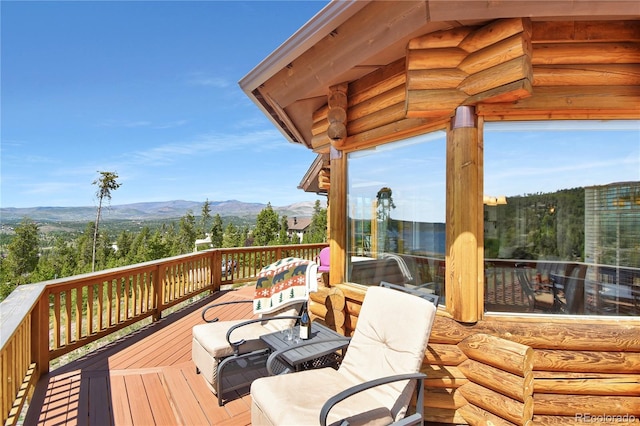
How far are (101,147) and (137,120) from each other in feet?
45.1

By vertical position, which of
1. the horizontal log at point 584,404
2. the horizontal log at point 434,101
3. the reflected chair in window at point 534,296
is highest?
the horizontal log at point 434,101

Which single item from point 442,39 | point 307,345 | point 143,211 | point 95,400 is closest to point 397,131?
point 442,39

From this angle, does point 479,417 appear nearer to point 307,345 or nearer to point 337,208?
point 307,345

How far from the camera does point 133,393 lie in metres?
2.75

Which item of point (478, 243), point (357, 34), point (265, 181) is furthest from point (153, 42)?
point (265, 181)

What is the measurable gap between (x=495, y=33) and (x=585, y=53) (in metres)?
0.71

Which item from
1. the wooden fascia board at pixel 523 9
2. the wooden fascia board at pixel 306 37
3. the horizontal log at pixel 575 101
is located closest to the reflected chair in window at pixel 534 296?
the horizontal log at pixel 575 101

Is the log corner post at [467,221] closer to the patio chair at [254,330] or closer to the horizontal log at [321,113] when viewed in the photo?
the patio chair at [254,330]

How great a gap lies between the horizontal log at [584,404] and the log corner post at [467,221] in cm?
70

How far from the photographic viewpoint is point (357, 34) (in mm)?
2455

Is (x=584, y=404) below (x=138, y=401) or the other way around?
the other way around

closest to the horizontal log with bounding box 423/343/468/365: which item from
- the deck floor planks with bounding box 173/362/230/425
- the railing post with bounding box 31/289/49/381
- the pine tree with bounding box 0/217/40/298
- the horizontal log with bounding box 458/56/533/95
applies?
the deck floor planks with bounding box 173/362/230/425

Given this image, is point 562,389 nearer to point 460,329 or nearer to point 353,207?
point 460,329

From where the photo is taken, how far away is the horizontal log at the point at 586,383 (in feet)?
7.11
